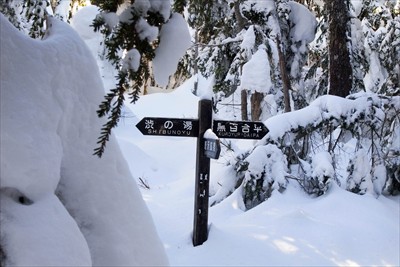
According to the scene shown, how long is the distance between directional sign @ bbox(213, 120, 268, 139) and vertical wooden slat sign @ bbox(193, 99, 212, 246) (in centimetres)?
13

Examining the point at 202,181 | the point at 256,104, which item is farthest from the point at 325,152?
the point at 256,104

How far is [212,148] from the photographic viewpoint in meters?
4.98

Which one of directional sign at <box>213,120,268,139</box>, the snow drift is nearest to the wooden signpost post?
directional sign at <box>213,120,268,139</box>

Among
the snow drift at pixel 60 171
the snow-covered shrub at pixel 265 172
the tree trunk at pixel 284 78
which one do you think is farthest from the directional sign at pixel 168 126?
the tree trunk at pixel 284 78

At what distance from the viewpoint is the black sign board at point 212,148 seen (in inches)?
192

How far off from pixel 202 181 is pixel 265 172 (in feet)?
5.15

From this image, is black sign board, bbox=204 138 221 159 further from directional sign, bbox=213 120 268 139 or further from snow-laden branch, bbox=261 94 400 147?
snow-laden branch, bbox=261 94 400 147

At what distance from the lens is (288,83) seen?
10133 millimetres

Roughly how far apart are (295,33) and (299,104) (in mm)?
1860

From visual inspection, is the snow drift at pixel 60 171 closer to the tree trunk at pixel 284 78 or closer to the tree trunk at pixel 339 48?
the tree trunk at pixel 339 48


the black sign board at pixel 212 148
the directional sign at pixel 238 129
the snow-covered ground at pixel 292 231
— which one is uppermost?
the directional sign at pixel 238 129

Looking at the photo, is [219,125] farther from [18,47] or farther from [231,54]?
[231,54]

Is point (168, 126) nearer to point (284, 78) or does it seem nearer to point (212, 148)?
point (212, 148)

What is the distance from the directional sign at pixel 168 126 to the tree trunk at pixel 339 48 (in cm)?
318
